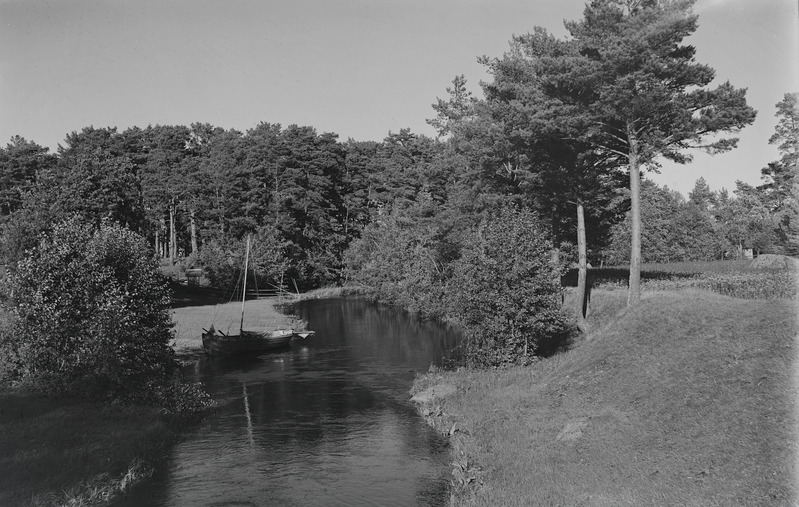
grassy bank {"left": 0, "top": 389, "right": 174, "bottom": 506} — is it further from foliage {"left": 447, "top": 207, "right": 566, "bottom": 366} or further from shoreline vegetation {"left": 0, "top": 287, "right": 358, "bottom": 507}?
foliage {"left": 447, "top": 207, "right": 566, "bottom": 366}

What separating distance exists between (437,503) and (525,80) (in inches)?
1455

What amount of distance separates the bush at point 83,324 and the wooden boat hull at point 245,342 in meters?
16.5

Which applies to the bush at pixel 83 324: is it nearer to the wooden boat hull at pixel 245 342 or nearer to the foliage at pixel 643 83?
the wooden boat hull at pixel 245 342

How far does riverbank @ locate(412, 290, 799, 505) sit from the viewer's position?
1547 cm

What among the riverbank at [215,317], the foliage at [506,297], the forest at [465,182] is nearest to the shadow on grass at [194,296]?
the riverbank at [215,317]

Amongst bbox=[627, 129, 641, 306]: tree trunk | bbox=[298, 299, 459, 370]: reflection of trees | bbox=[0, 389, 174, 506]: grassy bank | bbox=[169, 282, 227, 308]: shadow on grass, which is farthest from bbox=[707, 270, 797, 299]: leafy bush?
bbox=[169, 282, 227, 308]: shadow on grass

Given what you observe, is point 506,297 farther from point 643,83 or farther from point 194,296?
point 194,296

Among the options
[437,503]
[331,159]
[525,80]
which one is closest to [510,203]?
[525,80]

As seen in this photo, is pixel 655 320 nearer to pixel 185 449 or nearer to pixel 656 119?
pixel 656 119

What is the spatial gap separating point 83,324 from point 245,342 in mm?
20602

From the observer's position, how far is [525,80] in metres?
48.3

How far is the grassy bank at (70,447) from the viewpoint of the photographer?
1958 centimetres

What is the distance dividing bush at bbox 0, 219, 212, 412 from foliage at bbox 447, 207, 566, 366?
1703 cm

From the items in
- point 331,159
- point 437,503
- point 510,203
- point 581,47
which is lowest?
point 437,503
